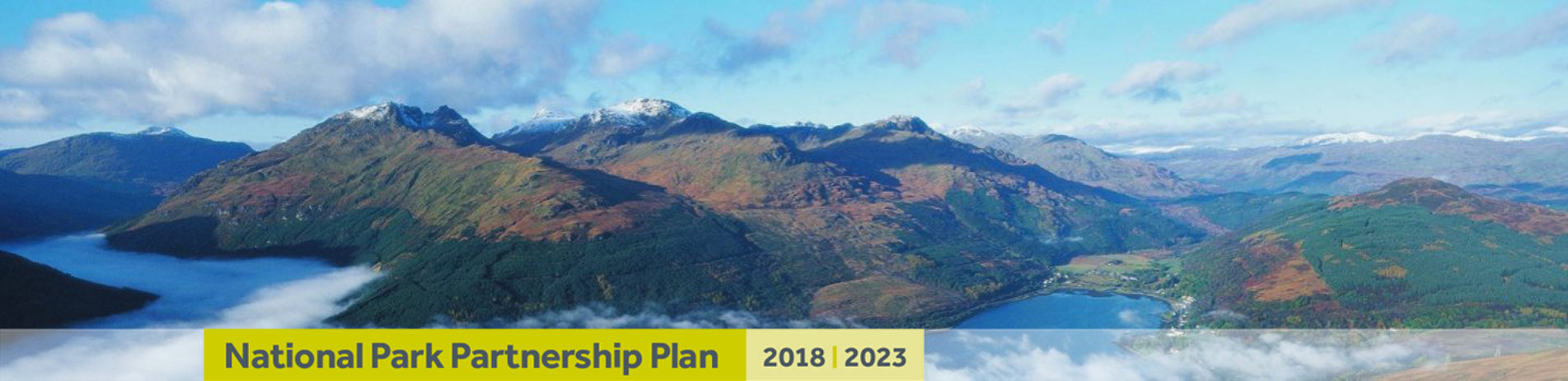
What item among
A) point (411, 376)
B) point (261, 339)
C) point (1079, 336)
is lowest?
point (1079, 336)

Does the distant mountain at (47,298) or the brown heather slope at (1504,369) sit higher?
the distant mountain at (47,298)

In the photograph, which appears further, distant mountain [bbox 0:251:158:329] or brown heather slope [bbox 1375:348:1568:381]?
distant mountain [bbox 0:251:158:329]

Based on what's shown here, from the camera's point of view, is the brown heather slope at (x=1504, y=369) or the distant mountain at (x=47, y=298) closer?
the brown heather slope at (x=1504, y=369)

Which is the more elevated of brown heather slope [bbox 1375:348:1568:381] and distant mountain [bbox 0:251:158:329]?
distant mountain [bbox 0:251:158:329]

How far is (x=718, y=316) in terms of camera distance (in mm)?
178500

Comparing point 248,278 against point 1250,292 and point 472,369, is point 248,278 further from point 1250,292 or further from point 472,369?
point 1250,292

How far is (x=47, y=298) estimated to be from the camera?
447ft

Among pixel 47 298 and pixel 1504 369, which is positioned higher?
pixel 47 298

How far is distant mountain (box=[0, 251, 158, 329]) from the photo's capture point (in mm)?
130375

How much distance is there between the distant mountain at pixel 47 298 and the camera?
428 ft

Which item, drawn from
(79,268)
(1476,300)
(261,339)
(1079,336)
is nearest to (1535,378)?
(1079,336)

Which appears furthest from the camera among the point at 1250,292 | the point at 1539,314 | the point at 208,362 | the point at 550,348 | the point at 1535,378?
the point at 1250,292

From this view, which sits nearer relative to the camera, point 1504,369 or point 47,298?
point 1504,369

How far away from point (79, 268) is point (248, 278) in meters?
35.0
